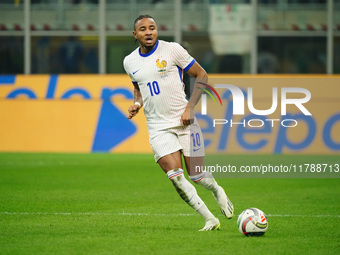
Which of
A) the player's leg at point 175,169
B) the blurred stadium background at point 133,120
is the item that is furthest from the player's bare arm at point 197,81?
the blurred stadium background at point 133,120

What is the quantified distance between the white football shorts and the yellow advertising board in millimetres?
9428

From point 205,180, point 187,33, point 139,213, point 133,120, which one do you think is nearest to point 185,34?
point 187,33

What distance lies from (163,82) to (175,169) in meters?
0.90

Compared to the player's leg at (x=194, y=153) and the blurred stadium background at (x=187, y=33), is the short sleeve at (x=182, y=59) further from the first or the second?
the blurred stadium background at (x=187, y=33)

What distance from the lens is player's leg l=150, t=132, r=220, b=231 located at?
7633mm

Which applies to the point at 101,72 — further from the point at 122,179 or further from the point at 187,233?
the point at 187,233

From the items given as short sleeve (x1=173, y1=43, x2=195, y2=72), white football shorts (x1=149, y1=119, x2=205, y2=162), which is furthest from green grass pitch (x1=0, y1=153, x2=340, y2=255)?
short sleeve (x1=173, y1=43, x2=195, y2=72)

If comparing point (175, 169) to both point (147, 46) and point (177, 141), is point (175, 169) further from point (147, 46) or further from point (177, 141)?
point (147, 46)

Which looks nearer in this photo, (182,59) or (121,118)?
(182,59)

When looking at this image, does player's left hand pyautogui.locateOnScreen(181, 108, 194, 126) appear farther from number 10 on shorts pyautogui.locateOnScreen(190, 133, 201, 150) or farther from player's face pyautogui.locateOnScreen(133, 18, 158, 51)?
player's face pyautogui.locateOnScreen(133, 18, 158, 51)

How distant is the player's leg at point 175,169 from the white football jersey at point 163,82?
0.17 meters

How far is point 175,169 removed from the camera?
7.63 m

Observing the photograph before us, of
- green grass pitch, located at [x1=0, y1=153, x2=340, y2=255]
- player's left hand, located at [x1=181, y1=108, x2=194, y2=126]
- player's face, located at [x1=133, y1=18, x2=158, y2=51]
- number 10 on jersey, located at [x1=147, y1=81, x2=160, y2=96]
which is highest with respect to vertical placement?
player's face, located at [x1=133, y1=18, x2=158, y2=51]

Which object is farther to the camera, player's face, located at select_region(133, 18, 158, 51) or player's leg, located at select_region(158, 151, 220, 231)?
player's face, located at select_region(133, 18, 158, 51)
